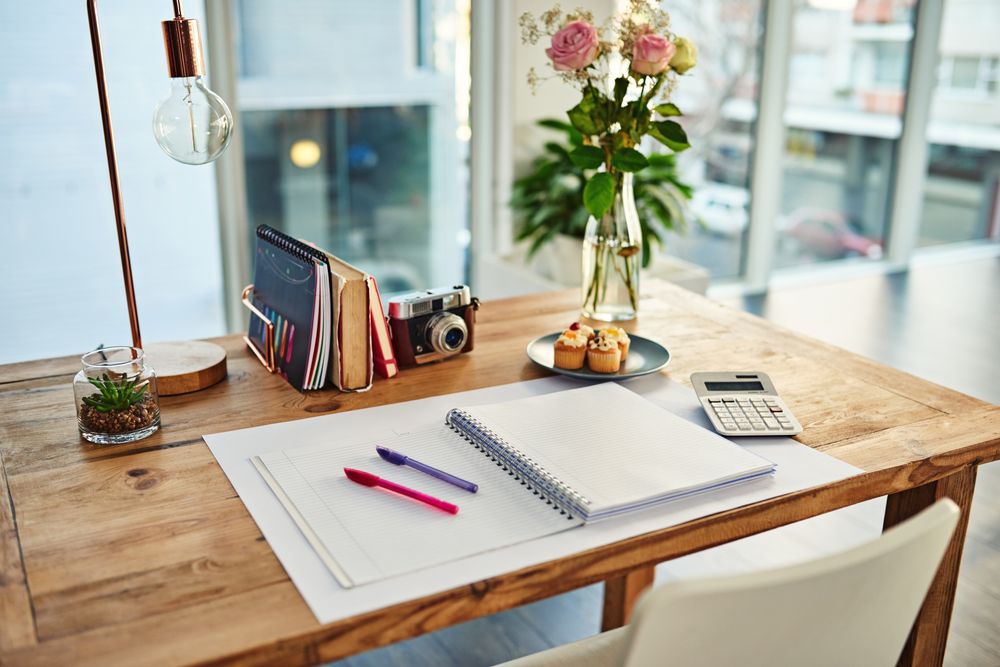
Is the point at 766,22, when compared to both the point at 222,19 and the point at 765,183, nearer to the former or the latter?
the point at 765,183

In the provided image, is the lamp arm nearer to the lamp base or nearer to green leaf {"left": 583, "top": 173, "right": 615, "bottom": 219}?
the lamp base

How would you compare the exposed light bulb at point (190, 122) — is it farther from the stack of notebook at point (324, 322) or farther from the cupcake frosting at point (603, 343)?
the cupcake frosting at point (603, 343)

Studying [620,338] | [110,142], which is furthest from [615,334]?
[110,142]

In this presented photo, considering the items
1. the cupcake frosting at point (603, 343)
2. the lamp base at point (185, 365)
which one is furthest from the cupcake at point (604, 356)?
the lamp base at point (185, 365)

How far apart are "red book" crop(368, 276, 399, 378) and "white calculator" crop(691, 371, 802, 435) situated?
1.50 ft

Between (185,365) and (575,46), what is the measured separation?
2.56 ft

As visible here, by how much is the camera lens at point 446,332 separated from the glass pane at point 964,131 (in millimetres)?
4196

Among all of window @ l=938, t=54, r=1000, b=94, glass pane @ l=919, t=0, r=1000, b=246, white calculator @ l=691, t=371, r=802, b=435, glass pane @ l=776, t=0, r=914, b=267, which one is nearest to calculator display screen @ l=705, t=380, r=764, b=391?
white calculator @ l=691, t=371, r=802, b=435

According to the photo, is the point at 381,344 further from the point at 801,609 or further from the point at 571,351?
the point at 801,609

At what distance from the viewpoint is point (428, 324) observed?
1491mm

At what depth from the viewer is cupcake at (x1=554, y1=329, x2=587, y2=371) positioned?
1448 millimetres

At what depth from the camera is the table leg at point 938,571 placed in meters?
1.29

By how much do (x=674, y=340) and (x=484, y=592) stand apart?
841mm

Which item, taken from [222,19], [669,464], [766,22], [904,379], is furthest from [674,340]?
[766,22]
